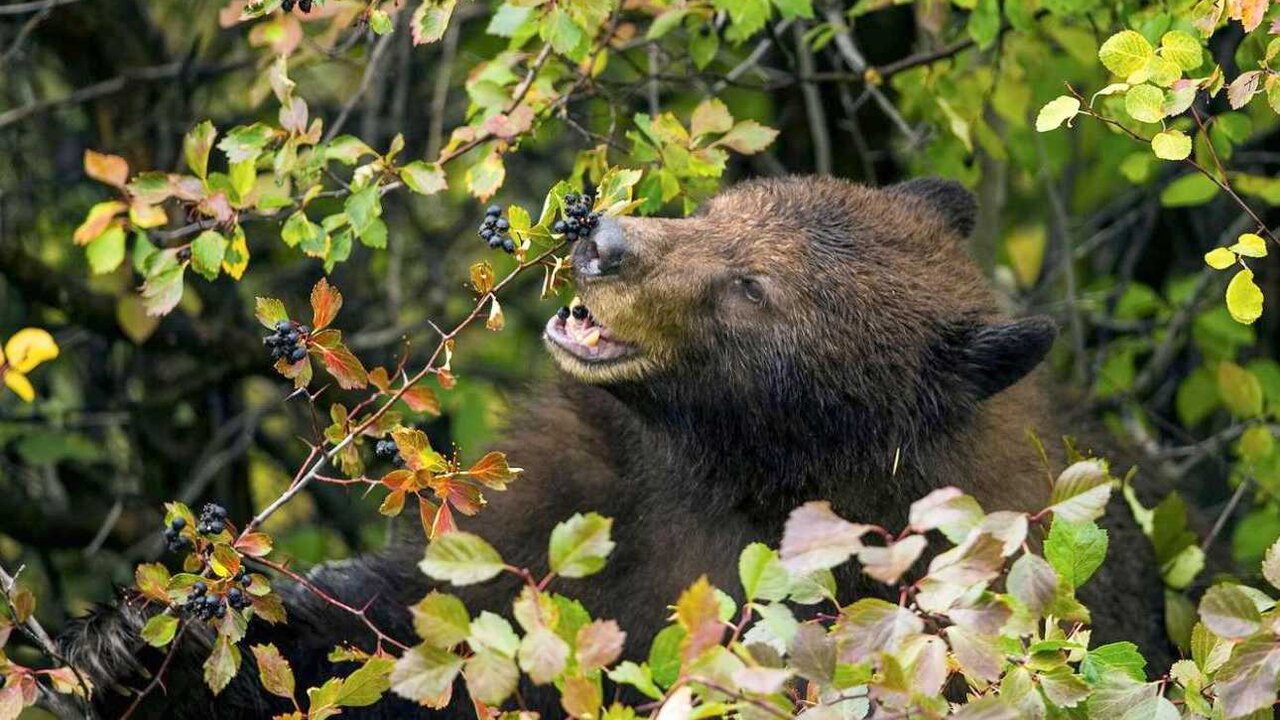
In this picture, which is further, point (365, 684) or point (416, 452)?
point (416, 452)

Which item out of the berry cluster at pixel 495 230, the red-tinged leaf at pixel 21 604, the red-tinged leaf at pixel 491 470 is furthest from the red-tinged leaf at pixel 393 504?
the red-tinged leaf at pixel 21 604

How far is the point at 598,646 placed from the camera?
2.71 metres

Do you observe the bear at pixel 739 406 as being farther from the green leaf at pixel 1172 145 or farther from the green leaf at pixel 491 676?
the green leaf at pixel 491 676

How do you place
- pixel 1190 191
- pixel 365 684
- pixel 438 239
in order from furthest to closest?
pixel 438 239, pixel 1190 191, pixel 365 684

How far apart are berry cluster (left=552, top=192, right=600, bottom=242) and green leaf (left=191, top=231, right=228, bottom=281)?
0.83 m

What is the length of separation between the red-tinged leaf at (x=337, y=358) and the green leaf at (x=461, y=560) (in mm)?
864

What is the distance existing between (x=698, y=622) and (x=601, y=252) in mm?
1493

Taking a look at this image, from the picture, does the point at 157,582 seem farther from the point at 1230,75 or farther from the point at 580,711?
the point at 1230,75

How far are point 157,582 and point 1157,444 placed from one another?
15.9ft

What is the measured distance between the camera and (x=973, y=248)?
7.01m

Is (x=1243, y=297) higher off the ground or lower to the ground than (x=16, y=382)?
higher

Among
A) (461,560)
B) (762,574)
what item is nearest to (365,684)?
(461,560)

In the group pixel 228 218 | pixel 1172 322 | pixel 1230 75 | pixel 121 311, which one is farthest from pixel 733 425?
pixel 1230 75

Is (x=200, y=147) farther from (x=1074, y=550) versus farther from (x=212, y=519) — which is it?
(x=1074, y=550)
